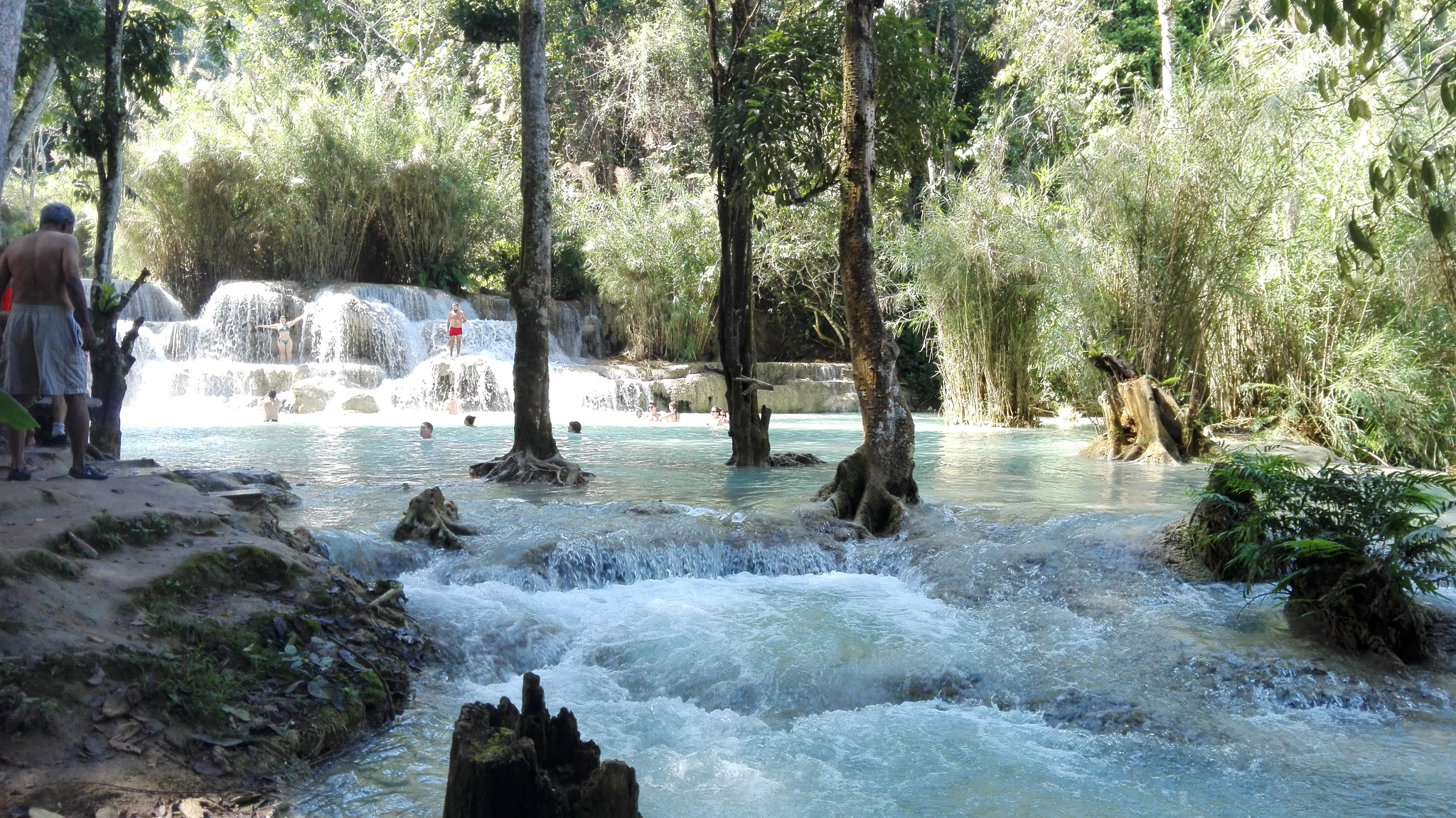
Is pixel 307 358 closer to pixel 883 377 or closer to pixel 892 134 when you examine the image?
pixel 892 134

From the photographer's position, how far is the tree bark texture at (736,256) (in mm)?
10016

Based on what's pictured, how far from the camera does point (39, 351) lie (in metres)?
6.13

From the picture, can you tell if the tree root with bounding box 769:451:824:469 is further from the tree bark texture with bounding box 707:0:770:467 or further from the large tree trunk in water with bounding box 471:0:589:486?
the large tree trunk in water with bounding box 471:0:589:486

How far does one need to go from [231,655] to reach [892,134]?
7.59 meters

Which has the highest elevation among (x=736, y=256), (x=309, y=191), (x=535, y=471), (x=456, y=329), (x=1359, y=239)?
(x=309, y=191)

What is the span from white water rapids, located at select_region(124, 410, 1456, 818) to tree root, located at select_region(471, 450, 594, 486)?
774mm

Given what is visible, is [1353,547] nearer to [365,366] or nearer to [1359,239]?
[1359,239]

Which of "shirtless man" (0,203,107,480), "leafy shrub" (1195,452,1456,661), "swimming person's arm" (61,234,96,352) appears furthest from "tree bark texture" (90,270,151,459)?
"leafy shrub" (1195,452,1456,661)

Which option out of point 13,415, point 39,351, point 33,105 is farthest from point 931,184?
point 13,415

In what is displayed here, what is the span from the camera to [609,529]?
22.9ft

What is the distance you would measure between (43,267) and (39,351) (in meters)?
0.49

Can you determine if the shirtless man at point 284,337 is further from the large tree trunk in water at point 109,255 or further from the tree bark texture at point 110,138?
the tree bark texture at point 110,138

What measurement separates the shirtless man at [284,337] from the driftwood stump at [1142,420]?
15037 millimetres

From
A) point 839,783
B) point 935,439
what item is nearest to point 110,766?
point 839,783
